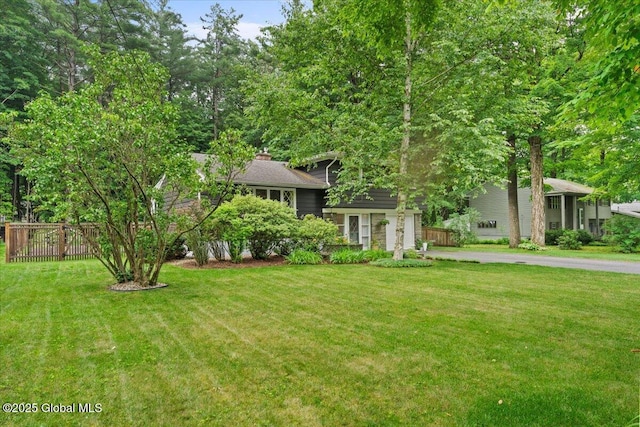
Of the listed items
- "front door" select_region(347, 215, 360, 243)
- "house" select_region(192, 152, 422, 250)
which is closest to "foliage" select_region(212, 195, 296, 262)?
"house" select_region(192, 152, 422, 250)

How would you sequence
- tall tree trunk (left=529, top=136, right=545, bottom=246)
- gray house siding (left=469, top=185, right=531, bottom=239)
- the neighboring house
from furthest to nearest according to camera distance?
gray house siding (left=469, top=185, right=531, bottom=239) < the neighboring house < tall tree trunk (left=529, top=136, right=545, bottom=246)

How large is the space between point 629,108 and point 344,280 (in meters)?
6.88

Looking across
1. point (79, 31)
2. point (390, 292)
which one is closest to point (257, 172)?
point (390, 292)

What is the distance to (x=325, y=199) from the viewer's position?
60.0ft

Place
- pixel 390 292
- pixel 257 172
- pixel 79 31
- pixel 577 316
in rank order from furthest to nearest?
1. pixel 79 31
2. pixel 257 172
3. pixel 390 292
4. pixel 577 316

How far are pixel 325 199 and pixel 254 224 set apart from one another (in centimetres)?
573

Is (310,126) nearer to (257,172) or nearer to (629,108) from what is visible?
(257,172)

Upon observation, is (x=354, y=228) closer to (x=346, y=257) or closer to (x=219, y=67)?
(x=346, y=257)

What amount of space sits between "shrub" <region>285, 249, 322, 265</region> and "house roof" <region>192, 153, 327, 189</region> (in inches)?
161

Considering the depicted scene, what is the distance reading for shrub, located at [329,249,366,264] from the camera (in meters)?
14.0

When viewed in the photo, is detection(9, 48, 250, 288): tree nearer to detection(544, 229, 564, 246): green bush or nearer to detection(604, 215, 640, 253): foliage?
detection(604, 215, 640, 253): foliage

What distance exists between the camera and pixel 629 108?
13.3 ft

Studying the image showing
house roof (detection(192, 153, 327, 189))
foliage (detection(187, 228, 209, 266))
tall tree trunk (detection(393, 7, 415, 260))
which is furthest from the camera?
house roof (detection(192, 153, 327, 189))

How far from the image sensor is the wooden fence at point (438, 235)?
26.0 metres
